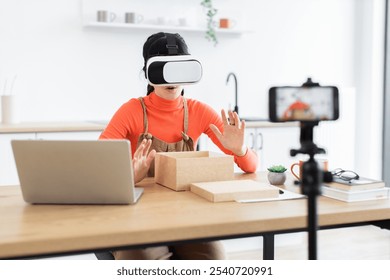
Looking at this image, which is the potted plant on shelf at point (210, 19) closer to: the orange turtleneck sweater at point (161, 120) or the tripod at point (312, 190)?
the orange turtleneck sweater at point (161, 120)

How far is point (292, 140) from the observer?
4.25 meters

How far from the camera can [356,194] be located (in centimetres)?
168

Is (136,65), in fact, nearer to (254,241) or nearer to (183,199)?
(254,241)

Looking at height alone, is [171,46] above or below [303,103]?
above

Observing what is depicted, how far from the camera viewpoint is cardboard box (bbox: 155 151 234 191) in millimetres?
1820

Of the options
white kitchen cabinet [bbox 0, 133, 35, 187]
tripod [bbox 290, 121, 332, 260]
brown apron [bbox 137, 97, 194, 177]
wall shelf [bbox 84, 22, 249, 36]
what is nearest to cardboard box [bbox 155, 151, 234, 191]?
brown apron [bbox 137, 97, 194, 177]

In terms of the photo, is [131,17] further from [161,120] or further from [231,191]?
[231,191]

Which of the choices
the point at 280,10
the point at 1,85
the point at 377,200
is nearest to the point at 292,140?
the point at 280,10

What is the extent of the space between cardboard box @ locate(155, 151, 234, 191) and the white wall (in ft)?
7.80

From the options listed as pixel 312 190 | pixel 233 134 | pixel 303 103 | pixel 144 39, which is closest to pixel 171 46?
pixel 233 134

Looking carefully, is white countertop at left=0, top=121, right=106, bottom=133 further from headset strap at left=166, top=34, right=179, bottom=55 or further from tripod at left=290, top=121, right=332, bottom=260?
tripod at left=290, top=121, right=332, bottom=260

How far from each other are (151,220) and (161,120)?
0.98 meters

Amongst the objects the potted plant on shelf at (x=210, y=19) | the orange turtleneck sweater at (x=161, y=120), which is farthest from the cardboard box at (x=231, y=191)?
the potted plant on shelf at (x=210, y=19)

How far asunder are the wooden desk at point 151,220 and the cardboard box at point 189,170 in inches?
3.2
